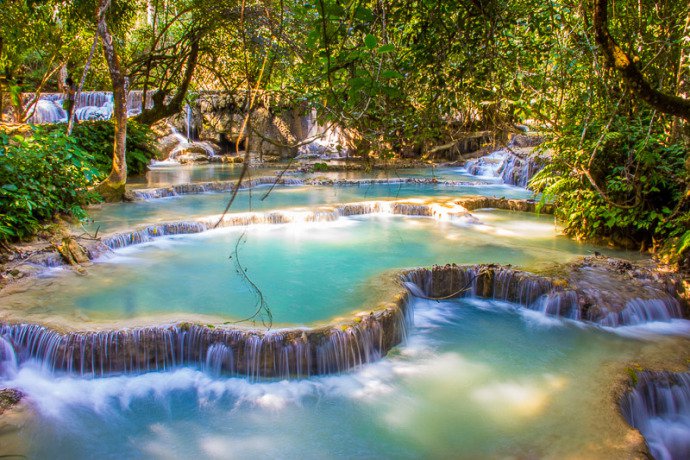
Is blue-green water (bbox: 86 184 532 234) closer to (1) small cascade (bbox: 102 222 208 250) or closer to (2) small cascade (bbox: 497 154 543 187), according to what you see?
(1) small cascade (bbox: 102 222 208 250)

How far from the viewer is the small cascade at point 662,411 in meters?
4.12

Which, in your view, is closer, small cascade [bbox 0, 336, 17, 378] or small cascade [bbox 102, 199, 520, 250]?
small cascade [bbox 0, 336, 17, 378]

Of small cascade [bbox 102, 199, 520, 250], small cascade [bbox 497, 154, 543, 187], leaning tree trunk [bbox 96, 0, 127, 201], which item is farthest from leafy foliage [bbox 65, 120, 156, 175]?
small cascade [bbox 497, 154, 543, 187]

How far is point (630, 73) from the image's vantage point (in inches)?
85.0

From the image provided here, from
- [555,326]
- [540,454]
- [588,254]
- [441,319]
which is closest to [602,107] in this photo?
[588,254]

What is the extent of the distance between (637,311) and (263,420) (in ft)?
13.7

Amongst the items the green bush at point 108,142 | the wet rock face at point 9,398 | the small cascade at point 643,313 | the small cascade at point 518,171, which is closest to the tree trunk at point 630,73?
the small cascade at point 643,313

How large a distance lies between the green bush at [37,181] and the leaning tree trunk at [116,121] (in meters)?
1.17

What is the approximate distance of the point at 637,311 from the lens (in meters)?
5.74

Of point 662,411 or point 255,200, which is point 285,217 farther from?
point 662,411

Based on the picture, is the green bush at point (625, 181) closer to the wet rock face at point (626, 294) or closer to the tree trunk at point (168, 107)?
the wet rock face at point (626, 294)

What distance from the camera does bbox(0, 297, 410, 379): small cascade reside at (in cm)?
465

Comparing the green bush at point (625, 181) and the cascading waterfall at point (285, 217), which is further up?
the green bush at point (625, 181)

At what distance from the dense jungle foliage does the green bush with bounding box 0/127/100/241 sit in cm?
27
